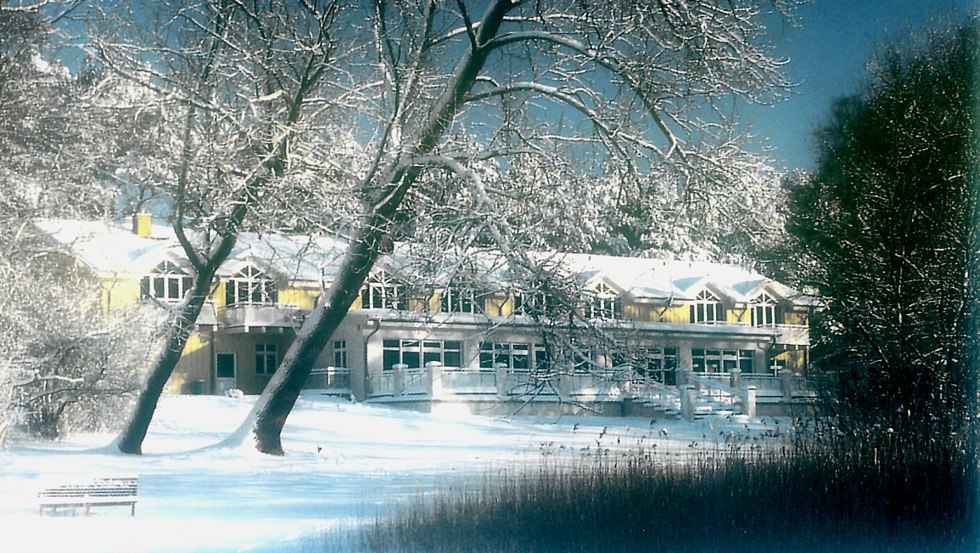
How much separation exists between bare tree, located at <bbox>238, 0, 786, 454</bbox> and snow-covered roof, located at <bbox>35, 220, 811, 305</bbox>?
0.80 feet

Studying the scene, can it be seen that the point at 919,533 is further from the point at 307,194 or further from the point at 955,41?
the point at 307,194

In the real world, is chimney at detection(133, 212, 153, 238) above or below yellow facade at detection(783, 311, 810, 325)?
above

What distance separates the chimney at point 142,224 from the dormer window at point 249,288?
727 millimetres

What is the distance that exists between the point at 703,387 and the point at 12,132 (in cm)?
529

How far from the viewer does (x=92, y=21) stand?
809 cm

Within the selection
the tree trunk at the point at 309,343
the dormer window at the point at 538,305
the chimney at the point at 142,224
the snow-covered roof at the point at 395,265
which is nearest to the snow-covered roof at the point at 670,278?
the snow-covered roof at the point at 395,265

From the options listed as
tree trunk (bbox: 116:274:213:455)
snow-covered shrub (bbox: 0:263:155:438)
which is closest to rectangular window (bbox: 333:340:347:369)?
tree trunk (bbox: 116:274:213:455)

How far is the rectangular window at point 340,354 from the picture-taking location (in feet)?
29.0

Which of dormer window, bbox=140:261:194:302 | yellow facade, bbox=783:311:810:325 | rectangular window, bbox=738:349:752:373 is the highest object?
dormer window, bbox=140:261:194:302

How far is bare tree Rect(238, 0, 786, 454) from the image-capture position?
827 cm

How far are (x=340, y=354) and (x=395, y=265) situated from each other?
4.06 ft

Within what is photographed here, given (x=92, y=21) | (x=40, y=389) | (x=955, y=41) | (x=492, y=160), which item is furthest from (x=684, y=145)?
(x=40, y=389)

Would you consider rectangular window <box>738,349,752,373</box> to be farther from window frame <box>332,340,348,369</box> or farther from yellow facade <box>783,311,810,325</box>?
window frame <box>332,340,348,369</box>

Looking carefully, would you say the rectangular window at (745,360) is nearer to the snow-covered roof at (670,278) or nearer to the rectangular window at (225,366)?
the snow-covered roof at (670,278)
